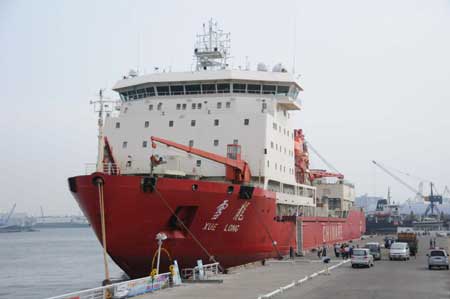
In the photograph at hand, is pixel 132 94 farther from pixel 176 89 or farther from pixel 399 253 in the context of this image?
pixel 399 253

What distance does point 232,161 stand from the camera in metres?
26.8

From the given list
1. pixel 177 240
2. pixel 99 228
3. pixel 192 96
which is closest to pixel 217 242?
pixel 177 240

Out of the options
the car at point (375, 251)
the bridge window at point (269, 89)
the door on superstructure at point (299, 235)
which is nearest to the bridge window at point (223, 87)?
the bridge window at point (269, 89)

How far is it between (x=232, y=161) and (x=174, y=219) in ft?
15.6

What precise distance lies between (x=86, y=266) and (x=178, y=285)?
30565 millimetres

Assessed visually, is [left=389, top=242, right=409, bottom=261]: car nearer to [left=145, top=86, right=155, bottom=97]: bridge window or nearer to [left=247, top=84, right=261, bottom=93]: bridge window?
[left=247, top=84, right=261, bottom=93]: bridge window

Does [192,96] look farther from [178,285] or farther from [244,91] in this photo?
[178,285]

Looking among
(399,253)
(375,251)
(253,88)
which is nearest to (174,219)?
(253,88)

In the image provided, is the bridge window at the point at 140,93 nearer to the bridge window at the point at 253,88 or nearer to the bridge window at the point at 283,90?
the bridge window at the point at 253,88

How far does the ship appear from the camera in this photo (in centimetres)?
2228

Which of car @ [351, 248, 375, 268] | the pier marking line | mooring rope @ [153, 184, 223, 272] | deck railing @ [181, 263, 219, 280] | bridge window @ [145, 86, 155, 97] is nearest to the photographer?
the pier marking line

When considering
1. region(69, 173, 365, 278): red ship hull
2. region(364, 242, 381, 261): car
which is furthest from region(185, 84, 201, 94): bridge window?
region(364, 242, 381, 261): car

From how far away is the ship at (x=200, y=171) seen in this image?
22281 millimetres

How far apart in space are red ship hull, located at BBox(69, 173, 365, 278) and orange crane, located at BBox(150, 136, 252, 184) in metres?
1.04
